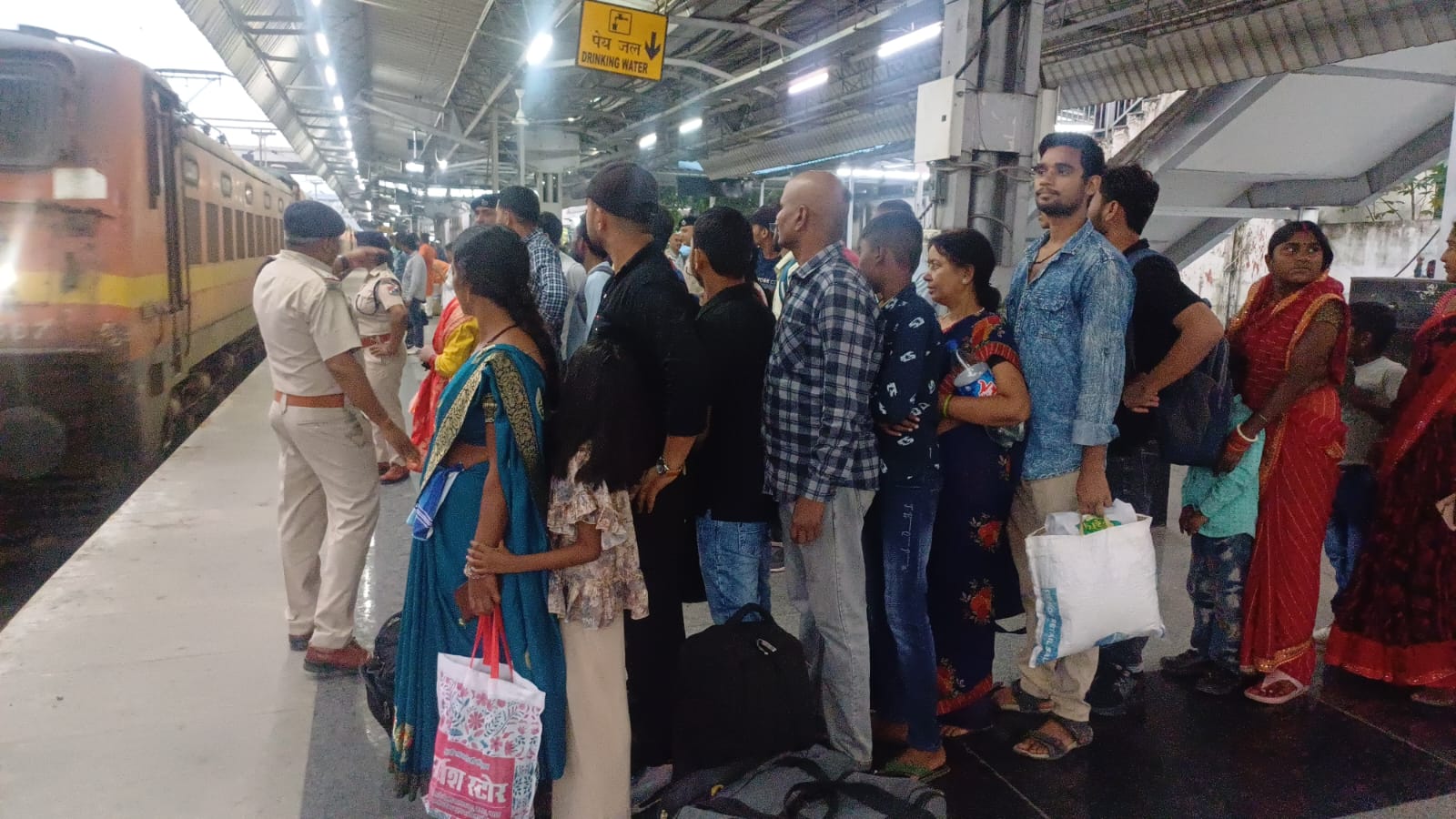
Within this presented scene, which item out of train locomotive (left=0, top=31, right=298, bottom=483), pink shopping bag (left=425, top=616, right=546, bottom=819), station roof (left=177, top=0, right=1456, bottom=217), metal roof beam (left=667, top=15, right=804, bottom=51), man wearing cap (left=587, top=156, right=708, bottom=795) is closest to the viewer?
pink shopping bag (left=425, top=616, right=546, bottom=819)

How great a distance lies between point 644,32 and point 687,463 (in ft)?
23.2

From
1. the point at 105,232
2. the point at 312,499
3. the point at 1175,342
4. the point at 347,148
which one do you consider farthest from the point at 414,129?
the point at 1175,342

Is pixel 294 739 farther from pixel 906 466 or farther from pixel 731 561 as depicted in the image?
pixel 906 466

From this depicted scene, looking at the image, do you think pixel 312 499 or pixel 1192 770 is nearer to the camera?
pixel 1192 770

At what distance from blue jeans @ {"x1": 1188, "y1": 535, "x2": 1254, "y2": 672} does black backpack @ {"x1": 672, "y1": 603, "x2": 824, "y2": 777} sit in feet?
5.98

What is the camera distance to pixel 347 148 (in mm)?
25016

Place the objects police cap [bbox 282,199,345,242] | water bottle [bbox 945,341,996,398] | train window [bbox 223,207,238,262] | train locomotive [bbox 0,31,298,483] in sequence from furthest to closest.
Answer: train window [bbox 223,207,238,262], train locomotive [bbox 0,31,298,483], police cap [bbox 282,199,345,242], water bottle [bbox 945,341,996,398]

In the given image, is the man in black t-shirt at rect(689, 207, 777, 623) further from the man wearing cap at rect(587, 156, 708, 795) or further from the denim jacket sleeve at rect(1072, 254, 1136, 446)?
the denim jacket sleeve at rect(1072, 254, 1136, 446)

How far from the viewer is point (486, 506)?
6.90ft

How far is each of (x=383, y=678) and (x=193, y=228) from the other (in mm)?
6295

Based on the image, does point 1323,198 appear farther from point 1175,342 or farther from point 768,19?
point 1175,342

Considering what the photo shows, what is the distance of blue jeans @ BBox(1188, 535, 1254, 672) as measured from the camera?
10.8ft

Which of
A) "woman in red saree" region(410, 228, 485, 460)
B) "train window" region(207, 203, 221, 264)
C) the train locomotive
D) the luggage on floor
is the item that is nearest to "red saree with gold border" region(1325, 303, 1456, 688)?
the luggage on floor

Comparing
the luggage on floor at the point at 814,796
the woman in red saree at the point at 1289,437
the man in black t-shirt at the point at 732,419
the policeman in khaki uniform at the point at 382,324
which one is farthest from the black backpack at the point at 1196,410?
the policeman in khaki uniform at the point at 382,324
